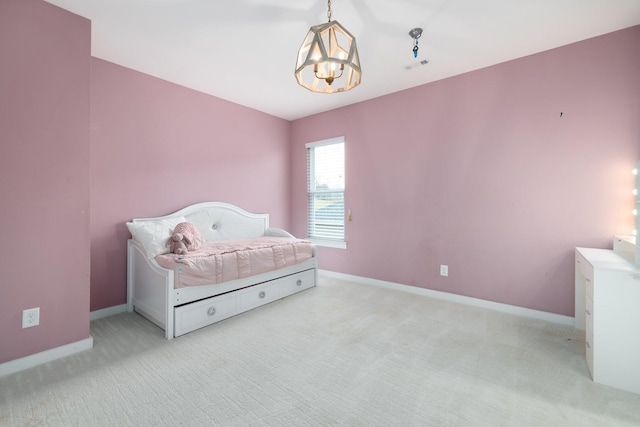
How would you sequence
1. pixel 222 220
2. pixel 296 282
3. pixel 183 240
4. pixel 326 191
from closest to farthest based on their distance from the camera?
pixel 183 240
pixel 296 282
pixel 222 220
pixel 326 191

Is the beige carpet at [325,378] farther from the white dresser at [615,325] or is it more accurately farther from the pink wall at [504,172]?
the pink wall at [504,172]

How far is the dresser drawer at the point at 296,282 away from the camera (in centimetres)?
308

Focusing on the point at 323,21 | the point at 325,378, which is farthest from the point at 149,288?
the point at 323,21

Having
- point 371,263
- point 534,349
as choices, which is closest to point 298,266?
point 371,263

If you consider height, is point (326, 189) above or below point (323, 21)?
below

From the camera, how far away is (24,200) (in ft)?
5.83

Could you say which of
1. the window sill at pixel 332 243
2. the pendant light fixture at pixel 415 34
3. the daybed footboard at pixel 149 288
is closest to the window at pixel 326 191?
the window sill at pixel 332 243

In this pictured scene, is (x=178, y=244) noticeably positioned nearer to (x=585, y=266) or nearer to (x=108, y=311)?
(x=108, y=311)

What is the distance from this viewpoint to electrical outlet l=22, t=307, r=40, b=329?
5.82ft

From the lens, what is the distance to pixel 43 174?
1.84 metres

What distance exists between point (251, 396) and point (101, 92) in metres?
2.95

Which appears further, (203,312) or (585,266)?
(203,312)

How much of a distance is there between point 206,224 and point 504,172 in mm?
3325

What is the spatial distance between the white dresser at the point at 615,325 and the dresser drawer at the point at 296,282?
251 centimetres
